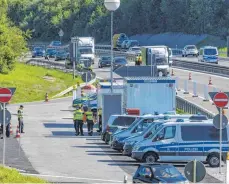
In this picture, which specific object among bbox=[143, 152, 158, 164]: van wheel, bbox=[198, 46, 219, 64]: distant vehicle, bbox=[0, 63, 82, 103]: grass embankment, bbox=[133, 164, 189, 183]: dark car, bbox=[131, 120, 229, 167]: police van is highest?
bbox=[133, 164, 189, 183]: dark car

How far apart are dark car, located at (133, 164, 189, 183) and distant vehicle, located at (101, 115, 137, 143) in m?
13.6

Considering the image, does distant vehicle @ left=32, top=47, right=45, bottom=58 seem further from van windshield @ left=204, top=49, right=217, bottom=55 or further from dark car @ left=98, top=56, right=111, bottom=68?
van windshield @ left=204, top=49, right=217, bottom=55

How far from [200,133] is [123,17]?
316ft

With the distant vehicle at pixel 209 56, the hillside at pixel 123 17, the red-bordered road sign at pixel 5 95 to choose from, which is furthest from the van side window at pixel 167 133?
the hillside at pixel 123 17

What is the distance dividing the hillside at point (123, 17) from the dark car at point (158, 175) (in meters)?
85.4

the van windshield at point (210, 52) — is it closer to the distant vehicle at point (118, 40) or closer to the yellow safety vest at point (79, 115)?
the distant vehicle at point (118, 40)

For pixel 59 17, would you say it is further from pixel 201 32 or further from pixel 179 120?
pixel 179 120

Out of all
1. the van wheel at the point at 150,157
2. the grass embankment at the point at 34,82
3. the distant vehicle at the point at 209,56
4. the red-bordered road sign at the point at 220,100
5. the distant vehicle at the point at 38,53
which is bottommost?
the distant vehicle at the point at 38,53

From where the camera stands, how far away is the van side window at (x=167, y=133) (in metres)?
32.3

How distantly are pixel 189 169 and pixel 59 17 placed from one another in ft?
391

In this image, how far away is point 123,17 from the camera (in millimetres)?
127938

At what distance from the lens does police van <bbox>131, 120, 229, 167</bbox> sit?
3212 cm

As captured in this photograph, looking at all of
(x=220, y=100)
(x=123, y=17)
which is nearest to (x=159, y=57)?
(x=220, y=100)

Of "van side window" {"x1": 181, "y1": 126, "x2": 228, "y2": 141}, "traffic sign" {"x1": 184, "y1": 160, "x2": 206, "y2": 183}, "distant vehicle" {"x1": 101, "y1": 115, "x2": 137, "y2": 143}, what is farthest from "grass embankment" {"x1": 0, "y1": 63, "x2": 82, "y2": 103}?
"traffic sign" {"x1": 184, "y1": 160, "x2": 206, "y2": 183}
